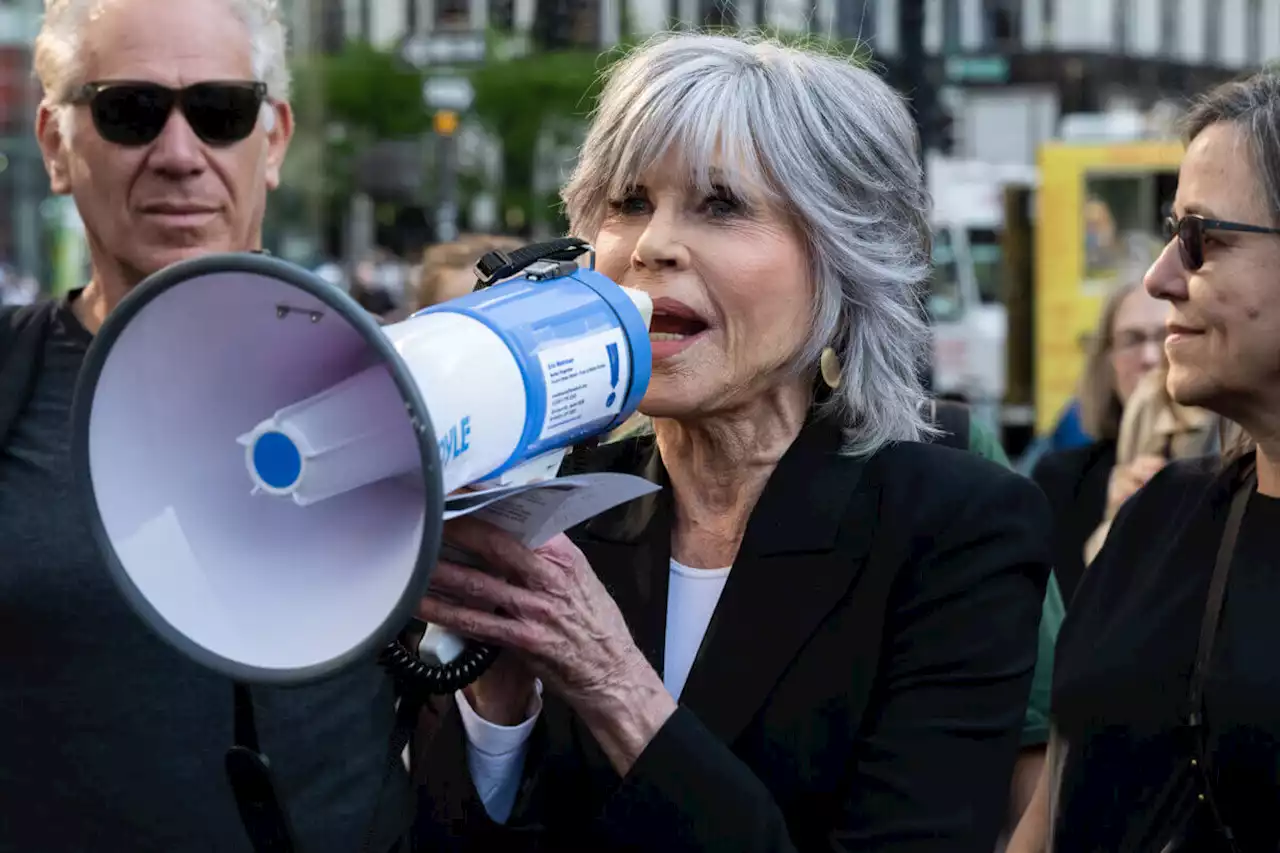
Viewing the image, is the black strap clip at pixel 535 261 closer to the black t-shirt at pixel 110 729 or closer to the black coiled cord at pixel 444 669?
the black coiled cord at pixel 444 669

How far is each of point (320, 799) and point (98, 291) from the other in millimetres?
890

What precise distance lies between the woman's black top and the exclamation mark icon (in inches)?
134

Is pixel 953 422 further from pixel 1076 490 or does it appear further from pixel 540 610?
pixel 1076 490

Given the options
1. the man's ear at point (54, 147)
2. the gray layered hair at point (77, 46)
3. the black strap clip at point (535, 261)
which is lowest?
the black strap clip at point (535, 261)

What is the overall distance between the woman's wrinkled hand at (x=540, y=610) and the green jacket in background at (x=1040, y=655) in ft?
3.65

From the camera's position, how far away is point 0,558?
268 centimetres

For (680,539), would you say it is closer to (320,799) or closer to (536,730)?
(536,730)

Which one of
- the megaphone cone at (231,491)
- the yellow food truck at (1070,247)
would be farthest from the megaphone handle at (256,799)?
the yellow food truck at (1070,247)

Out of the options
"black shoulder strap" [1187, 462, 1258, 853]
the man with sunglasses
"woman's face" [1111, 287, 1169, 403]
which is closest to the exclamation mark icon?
the man with sunglasses

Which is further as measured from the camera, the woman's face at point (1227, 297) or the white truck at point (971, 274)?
the white truck at point (971, 274)

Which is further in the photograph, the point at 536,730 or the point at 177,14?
the point at 177,14

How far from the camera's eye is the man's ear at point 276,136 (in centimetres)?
326

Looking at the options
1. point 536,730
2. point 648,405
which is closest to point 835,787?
point 536,730

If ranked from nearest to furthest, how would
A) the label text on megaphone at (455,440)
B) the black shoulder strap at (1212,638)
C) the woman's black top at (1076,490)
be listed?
the label text on megaphone at (455,440), the black shoulder strap at (1212,638), the woman's black top at (1076,490)
